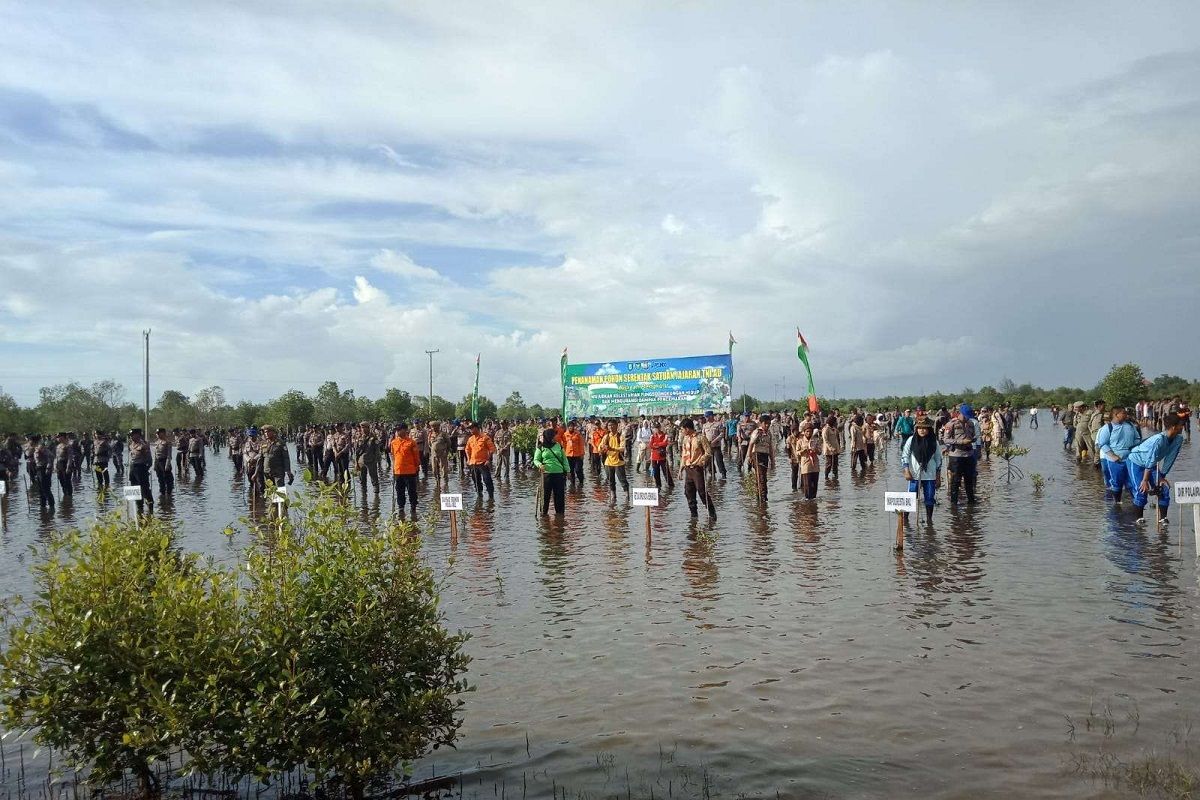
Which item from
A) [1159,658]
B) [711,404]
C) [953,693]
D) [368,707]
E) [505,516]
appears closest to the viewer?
[368,707]

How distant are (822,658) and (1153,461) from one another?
8.20 meters

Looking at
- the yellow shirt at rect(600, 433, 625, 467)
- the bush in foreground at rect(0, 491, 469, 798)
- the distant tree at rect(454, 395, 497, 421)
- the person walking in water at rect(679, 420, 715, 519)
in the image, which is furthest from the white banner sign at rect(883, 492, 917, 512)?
the distant tree at rect(454, 395, 497, 421)

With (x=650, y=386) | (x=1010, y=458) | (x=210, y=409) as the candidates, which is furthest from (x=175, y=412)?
(x=1010, y=458)

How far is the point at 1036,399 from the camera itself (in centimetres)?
10369

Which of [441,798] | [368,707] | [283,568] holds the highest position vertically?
[283,568]

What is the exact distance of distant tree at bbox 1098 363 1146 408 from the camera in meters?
48.3

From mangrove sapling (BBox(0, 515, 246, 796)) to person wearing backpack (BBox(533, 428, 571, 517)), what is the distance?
10099 millimetres

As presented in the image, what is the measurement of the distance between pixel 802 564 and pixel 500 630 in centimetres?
442

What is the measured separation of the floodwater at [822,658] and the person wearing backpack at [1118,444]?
2.33ft

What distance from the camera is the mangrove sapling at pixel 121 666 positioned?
431 cm

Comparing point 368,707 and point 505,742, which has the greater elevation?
point 368,707

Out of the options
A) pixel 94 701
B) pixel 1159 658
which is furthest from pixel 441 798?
pixel 1159 658

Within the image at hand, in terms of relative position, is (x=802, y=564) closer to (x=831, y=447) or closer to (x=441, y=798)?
(x=441, y=798)

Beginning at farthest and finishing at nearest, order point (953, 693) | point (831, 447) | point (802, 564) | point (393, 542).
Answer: point (831, 447)
point (802, 564)
point (953, 693)
point (393, 542)
